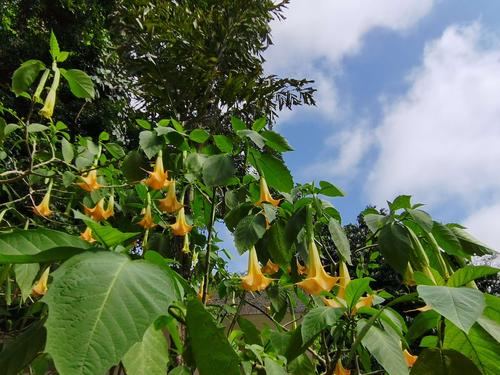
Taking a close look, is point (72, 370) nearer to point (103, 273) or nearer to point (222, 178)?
point (103, 273)

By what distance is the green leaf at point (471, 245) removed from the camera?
3.01 feet

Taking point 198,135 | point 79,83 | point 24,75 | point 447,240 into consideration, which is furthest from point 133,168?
point 447,240

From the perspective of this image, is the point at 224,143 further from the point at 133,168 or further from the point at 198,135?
the point at 133,168

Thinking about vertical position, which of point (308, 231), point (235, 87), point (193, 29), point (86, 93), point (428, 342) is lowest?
point (428, 342)

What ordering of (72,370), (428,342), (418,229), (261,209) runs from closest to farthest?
1. (72,370)
2. (428,342)
3. (418,229)
4. (261,209)

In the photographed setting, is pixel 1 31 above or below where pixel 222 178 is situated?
above

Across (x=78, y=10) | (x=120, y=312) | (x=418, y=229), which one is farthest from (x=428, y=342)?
(x=78, y=10)

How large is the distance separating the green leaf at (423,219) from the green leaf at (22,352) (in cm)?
71

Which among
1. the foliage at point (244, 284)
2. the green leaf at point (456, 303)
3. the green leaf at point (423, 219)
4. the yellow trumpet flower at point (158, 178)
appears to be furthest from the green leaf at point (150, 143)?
the green leaf at point (456, 303)

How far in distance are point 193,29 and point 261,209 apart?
A: 29.1ft

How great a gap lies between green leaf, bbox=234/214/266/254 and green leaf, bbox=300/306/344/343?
361 mm

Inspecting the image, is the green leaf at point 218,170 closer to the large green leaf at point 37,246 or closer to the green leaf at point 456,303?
the large green leaf at point 37,246

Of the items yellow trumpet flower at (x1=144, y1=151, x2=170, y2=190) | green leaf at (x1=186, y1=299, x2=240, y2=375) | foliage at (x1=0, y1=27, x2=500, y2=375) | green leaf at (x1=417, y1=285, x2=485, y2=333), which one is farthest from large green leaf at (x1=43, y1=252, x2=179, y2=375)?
yellow trumpet flower at (x1=144, y1=151, x2=170, y2=190)

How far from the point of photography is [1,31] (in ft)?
26.8
